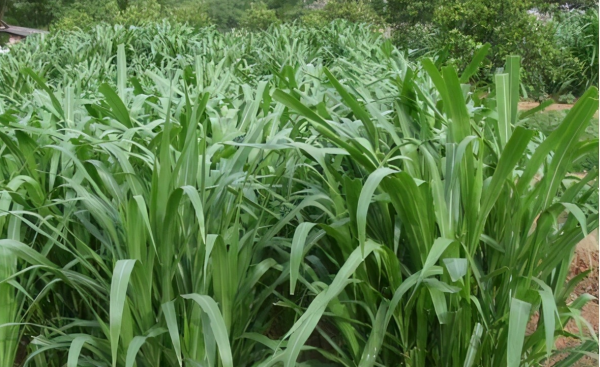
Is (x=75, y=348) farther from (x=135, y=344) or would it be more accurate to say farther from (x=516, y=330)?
(x=516, y=330)

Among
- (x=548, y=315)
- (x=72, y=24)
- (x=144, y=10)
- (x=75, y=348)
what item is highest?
(x=144, y=10)

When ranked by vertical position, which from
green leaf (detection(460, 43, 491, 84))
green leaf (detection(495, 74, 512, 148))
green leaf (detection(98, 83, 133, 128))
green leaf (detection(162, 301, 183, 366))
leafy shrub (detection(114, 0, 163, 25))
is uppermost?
leafy shrub (detection(114, 0, 163, 25))

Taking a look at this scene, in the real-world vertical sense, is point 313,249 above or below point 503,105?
below

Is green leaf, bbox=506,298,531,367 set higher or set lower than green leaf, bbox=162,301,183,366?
higher

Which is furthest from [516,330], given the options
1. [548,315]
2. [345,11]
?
[345,11]

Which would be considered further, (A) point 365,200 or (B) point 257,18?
(B) point 257,18

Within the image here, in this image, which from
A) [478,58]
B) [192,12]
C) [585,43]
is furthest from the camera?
[192,12]

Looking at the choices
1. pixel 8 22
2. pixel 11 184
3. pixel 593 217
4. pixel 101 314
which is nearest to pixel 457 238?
→ pixel 593 217

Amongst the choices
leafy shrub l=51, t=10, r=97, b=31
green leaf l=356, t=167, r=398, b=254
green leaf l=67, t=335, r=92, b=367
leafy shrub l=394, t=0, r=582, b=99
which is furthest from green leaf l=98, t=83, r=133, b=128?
leafy shrub l=51, t=10, r=97, b=31

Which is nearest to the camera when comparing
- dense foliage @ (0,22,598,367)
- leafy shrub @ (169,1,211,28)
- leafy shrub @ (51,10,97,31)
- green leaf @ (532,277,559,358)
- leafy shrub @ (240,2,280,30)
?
green leaf @ (532,277,559,358)

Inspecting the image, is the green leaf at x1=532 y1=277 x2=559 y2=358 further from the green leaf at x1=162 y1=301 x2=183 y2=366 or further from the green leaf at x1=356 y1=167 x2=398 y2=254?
the green leaf at x1=162 y1=301 x2=183 y2=366

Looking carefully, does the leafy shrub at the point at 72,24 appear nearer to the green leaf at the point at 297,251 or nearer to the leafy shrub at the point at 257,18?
the leafy shrub at the point at 257,18

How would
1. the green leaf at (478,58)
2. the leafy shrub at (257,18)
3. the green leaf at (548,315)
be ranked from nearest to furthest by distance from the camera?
the green leaf at (548,315) → the green leaf at (478,58) → the leafy shrub at (257,18)

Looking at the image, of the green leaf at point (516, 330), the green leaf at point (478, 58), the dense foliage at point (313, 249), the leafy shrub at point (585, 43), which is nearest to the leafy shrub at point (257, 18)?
the leafy shrub at point (585, 43)
